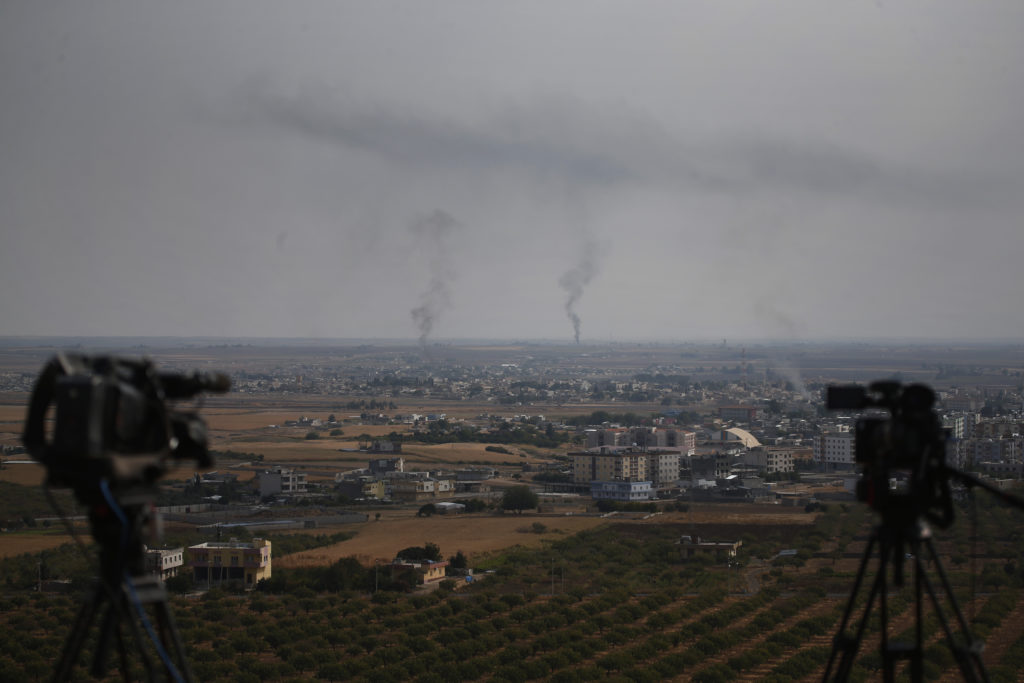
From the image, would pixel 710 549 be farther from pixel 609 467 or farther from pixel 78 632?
pixel 78 632

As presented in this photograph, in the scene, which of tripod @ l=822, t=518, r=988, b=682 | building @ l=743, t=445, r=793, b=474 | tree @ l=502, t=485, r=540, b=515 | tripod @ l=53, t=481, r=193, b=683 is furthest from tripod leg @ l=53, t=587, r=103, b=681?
building @ l=743, t=445, r=793, b=474

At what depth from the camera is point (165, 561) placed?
1934 cm

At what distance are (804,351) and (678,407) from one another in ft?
80.3

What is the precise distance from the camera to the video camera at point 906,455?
309 cm

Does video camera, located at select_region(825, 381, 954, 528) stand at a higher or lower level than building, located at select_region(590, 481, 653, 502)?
higher

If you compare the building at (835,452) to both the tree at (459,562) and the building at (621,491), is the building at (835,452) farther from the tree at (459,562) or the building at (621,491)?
the tree at (459,562)

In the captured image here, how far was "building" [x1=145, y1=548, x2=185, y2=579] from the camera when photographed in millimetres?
18906

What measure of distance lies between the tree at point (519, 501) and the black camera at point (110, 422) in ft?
88.7

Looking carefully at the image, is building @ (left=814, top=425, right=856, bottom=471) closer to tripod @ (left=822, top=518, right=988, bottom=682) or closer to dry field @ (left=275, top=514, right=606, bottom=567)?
dry field @ (left=275, top=514, right=606, bottom=567)

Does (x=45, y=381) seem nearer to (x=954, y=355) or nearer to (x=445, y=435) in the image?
(x=445, y=435)

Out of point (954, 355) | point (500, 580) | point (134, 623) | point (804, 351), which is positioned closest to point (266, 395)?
point (804, 351)

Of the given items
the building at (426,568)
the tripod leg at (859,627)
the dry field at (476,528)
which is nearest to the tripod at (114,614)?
the tripod leg at (859,627)

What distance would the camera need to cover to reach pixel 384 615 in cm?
1698

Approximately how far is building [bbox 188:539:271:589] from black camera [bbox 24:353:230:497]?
17.2 meters
